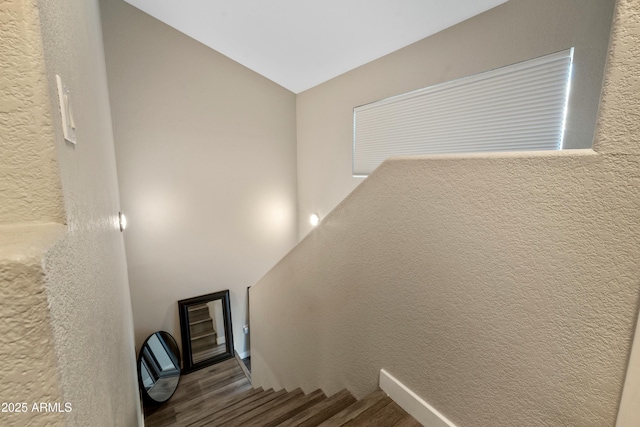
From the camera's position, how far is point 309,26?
108 inches

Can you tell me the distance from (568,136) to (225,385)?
444cm

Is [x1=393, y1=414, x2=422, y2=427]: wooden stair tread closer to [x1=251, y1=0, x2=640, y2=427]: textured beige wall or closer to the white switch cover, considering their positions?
[x1=251, y1=0, x2=640, y2=427]: textured beige wall

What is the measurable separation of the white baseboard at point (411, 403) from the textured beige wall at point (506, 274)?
0.03 metres

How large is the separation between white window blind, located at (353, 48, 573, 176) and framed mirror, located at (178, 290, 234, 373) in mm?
3120

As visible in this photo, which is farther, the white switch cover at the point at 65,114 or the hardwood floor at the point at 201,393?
the hardwood floor at the point at 201,393

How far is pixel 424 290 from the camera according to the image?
1081 millimetres

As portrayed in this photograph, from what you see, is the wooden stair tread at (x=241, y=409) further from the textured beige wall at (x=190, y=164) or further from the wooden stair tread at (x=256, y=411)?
the textured beige wall at (x=190, y=164)

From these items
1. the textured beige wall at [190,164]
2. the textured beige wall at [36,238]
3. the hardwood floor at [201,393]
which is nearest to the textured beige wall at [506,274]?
the textured beige wall at [36,238]

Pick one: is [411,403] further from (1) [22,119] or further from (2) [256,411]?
(1) [22,119]

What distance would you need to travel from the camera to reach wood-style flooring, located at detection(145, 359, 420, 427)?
1181 mm

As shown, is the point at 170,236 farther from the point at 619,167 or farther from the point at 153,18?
A: the point at 619,167

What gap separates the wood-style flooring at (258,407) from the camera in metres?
1.18

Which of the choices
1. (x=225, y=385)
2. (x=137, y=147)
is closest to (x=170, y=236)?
(x=137, y=147)

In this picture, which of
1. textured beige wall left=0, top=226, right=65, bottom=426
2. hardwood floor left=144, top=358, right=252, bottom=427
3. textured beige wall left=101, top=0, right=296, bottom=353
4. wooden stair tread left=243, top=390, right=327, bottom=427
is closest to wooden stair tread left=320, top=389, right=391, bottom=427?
wooden stair tread left=243, top=390, right=327, bottom=427
